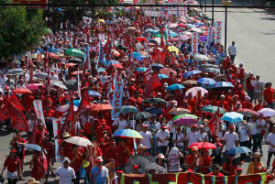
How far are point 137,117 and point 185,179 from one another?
5.35 meters

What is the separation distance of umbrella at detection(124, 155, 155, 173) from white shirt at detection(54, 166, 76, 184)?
1565mm

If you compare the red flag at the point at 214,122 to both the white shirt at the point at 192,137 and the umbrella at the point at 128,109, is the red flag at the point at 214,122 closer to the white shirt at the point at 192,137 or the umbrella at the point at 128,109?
the white shirt at the point at 192,137

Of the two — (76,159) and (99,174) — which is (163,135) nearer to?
(76,159)

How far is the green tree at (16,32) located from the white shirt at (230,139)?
12.6 metres

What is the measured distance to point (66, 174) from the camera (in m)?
15.1

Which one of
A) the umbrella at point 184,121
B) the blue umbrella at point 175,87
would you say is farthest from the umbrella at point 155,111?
the blue umbrella at point 175,87

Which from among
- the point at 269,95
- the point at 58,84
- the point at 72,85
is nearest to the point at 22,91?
the point at 58,84

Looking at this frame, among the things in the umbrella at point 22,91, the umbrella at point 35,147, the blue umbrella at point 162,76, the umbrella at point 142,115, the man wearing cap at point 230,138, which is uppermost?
the umbrella at point 35,147

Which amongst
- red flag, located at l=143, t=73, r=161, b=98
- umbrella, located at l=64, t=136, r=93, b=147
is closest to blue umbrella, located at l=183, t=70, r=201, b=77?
red flag, located at l=143, t=73, r=161, b=98

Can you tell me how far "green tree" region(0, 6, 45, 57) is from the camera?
28828 mm

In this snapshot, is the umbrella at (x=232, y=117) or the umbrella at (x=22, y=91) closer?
the umbrella at (x=232, y=117)

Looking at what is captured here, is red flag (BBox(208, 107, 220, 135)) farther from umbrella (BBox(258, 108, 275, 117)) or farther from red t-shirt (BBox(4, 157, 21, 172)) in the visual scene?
red t-shirt (BBox(4, 157, 21, 172))

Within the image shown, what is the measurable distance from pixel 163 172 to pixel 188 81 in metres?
9.56

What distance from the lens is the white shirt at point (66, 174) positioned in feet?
49.4
